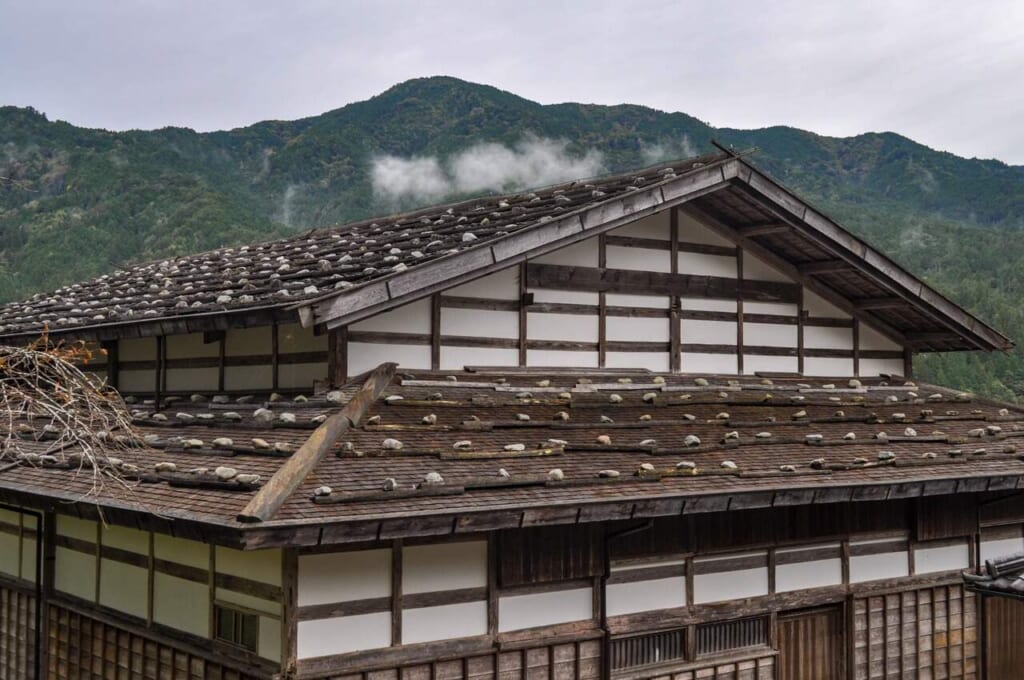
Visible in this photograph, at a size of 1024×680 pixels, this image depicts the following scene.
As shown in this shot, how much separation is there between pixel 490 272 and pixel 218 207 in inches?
1698

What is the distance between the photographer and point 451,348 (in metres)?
10.3

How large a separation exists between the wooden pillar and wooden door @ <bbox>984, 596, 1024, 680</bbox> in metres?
8.48

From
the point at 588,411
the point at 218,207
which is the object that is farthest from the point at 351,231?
the point at 218,207

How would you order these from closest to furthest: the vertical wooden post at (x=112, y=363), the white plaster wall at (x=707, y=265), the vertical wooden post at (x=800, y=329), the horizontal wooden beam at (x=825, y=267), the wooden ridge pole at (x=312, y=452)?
the wooden ridge pole at (x=312, y=452)
the white plaster wall at (x=707, y=265)
the horizontal wooden beam at (x=825, y=267)
the vertical wooden post at (x=112, y=363)
the vertical wooden post at (x=800, y=329)

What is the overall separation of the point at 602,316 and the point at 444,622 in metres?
4.29

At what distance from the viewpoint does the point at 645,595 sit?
32.2 ft

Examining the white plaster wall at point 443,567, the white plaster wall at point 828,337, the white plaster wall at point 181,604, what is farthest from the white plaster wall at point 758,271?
the white plaster wall at point 181,604

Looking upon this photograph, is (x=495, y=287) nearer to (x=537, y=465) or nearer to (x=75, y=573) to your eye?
(x=537, y=465)

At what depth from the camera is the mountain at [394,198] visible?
149ft

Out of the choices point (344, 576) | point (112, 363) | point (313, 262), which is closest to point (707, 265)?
point (313, 262)

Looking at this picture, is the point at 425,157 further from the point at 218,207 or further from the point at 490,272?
the point at 490,272

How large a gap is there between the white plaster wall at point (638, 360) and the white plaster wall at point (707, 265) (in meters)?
1.12

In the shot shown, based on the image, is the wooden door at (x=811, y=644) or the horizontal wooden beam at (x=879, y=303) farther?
the horizontal wooden beam at (x=879, y=303)

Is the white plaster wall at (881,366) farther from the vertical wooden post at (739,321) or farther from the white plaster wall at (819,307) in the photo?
the vertical wooden post at (739,321)
